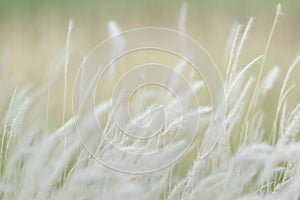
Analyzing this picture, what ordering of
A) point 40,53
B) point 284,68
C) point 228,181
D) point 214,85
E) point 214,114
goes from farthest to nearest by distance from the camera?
point 40,53
point 284,68
point 214,85
point 214,114
point 228,181

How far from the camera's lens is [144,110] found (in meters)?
1.97

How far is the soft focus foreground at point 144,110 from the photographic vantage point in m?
1.64

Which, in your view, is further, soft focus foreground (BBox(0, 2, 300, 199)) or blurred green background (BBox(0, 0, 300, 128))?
blurred green background (BBox(0, 0, 300, 128))

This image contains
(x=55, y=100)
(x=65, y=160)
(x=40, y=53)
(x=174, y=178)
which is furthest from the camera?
(x=40, y=53)

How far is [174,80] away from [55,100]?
2.30 feet

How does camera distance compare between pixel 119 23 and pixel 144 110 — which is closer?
pixel 144 110

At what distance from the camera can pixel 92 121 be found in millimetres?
1726

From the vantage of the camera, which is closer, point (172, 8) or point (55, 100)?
point (55, 100)

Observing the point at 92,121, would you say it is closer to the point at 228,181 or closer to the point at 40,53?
the point at 228,181

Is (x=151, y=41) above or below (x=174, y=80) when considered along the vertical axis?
above

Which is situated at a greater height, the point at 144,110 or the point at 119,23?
the point at 119,23

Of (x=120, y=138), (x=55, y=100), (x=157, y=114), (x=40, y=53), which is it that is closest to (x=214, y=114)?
(x=157, y=114)

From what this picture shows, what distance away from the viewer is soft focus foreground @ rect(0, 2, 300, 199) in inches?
64.7

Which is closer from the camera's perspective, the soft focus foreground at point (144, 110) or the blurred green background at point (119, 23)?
the soft focus foreground at point (144, 110)
